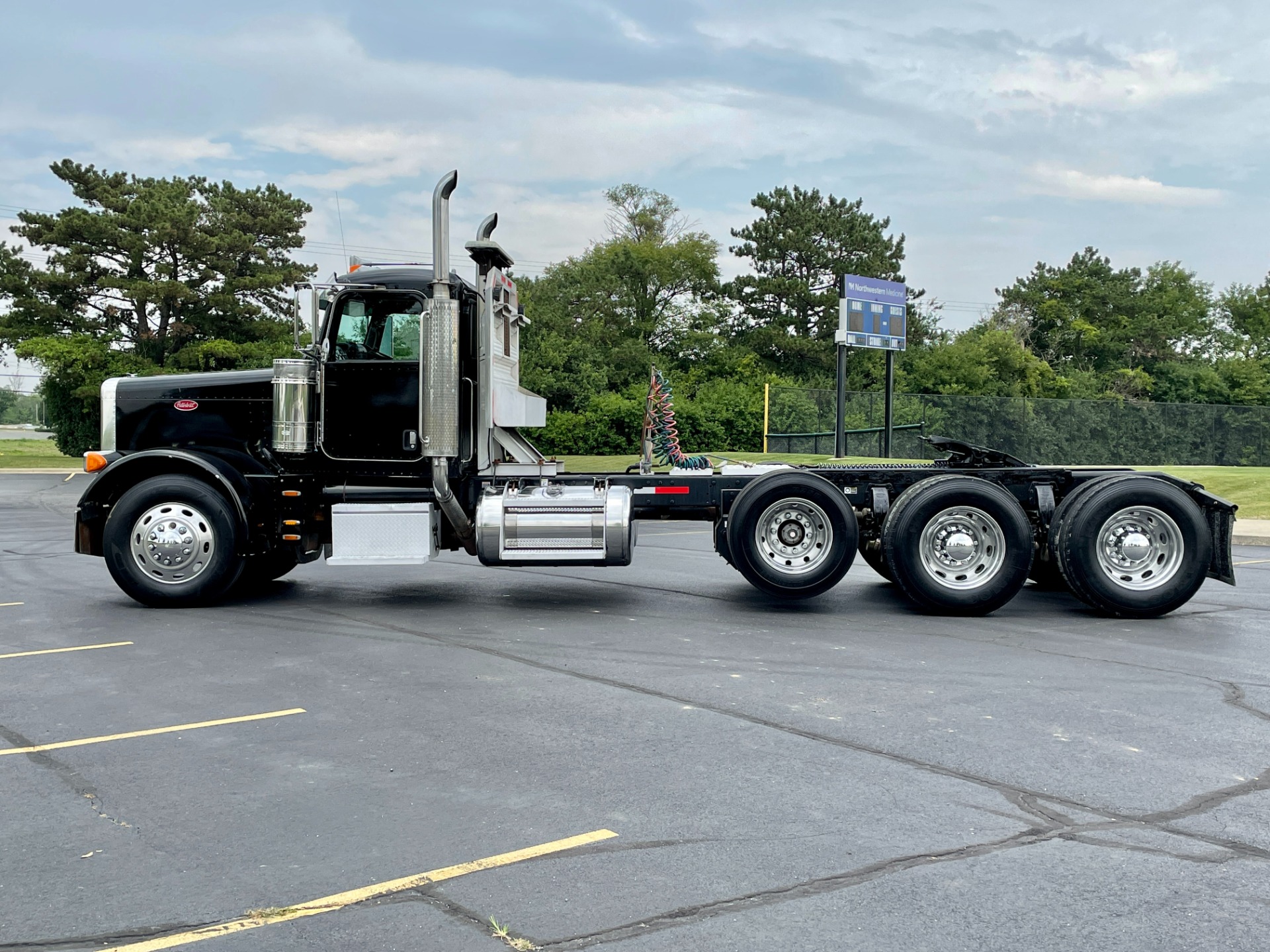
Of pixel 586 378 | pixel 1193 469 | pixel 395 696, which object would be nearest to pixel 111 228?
pixel 586 378

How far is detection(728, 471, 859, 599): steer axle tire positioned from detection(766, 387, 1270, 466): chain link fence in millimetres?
29364

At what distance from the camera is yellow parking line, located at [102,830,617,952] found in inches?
140

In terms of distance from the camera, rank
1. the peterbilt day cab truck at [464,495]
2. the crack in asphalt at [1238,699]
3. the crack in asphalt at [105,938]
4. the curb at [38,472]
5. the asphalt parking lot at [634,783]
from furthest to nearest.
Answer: the curb at [38,472], the peterbilt day cab truck at [464,495], the crack in asphalt at [1238,699], the asphalt parking lot at [634,783], the crack in asphalt at [105,938]

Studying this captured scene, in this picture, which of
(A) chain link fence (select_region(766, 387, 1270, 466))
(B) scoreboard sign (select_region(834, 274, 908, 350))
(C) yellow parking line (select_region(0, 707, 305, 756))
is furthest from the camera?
(A) chain link fence (select_region(766, 387, 1270, 466))

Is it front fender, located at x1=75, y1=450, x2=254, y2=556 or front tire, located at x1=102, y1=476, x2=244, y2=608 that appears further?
front fender, located at x1=75, y1=450, x2=254, y2=556

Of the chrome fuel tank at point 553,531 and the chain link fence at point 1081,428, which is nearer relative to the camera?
the chrome fuel tank at point 553,531

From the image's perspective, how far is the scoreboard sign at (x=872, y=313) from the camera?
2962cm

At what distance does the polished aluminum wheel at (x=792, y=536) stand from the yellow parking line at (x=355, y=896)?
219 inches

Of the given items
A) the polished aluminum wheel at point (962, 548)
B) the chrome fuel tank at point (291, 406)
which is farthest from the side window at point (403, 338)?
the polished aluminum wheel at point (962, 548)

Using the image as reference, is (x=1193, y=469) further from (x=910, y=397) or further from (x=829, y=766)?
(x=829, y=766)

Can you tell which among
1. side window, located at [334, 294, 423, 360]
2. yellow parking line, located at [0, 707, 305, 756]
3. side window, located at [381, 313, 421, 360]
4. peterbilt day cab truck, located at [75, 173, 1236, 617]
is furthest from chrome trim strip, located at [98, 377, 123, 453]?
yellow parking line, located at [0, 707, 305, 756]

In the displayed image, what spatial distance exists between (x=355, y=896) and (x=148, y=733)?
2586 mm

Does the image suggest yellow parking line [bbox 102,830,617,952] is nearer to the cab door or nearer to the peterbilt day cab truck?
the peterbilt day cab truck

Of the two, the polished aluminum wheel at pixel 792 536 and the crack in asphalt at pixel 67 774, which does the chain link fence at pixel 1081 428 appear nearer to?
the polished aluminum wheel at pixel 792 536
